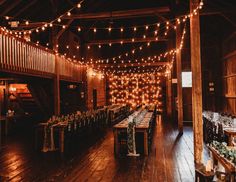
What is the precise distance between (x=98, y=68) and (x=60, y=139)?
1017cm

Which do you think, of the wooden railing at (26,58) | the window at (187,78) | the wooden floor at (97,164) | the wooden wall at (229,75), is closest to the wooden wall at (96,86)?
the wooden railing at (26,58)

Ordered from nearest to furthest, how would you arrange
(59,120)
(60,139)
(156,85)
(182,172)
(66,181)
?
(66,181) → (182,172) → (60,139) → (59,120) → (156,85)

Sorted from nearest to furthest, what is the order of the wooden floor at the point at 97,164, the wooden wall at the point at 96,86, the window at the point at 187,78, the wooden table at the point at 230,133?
the wooden floor at the point at 97,164
the wooden table at the point at 230,133
the window at the point at 187,78
the wooden wall at the point at 96,86

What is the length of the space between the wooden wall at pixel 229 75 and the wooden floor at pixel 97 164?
391 centimetres

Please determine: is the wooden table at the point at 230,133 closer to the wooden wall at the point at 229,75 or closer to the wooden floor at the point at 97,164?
the wooden floor at the point at 97,164

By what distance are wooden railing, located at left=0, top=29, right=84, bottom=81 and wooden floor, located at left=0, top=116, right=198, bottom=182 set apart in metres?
2.53

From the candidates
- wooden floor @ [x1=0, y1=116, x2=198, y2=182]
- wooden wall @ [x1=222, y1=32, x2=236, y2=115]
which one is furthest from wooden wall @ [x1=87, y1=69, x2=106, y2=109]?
wooden wall @ [x1=222, y1=32, x2=236, y2=115]

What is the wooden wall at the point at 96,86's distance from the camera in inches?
590

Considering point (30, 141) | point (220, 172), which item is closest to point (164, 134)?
point (30, 141)

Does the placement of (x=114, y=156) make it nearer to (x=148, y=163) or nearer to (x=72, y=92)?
(x=148, y=163)

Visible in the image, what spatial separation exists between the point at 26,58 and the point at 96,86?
350 inches

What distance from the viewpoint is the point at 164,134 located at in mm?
9664

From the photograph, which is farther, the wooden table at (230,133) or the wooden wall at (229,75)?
the wooden wall at (229,75)

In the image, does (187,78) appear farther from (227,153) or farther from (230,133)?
(227,153)
